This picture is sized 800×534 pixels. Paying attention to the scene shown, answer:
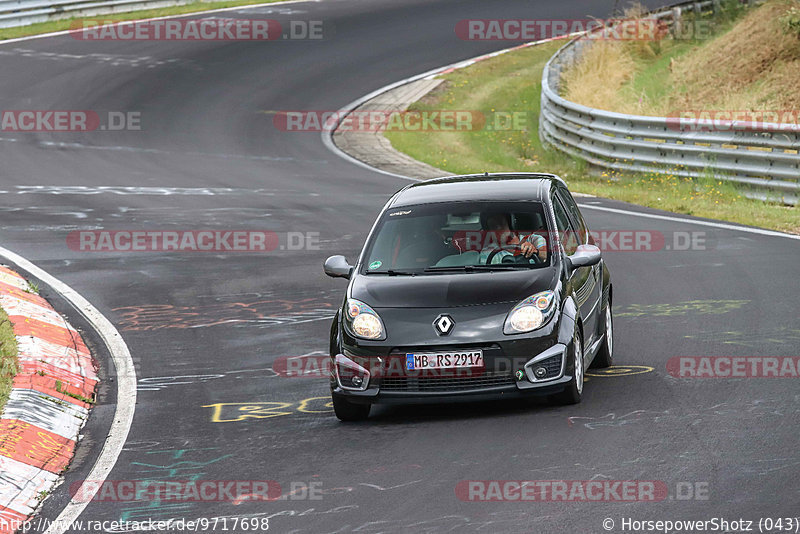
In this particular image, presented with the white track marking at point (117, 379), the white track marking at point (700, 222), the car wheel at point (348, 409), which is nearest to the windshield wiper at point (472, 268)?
the car wheel at point (348, 409)

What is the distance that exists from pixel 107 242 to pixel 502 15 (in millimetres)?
26223

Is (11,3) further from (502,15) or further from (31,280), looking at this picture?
(31,280)

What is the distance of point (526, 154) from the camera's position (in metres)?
26.3

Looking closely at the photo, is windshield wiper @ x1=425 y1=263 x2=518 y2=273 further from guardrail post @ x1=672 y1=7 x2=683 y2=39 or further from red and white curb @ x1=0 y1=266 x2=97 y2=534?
guardrail post @ x1=672 y1=7 x2=683 y2=39

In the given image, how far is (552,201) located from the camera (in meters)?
9.52

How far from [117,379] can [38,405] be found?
43.0 inches

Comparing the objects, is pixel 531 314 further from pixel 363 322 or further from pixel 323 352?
pixel 323 352

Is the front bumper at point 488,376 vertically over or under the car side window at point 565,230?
under

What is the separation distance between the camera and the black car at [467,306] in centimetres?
816

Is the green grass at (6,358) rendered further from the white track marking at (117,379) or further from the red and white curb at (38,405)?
the white track marking at (117,379)

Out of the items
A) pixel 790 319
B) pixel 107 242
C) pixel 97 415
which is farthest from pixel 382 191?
pixel 97 415

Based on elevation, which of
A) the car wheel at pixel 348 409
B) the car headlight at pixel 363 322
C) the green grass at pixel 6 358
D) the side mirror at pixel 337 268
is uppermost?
the side mirror at pixel 337 268

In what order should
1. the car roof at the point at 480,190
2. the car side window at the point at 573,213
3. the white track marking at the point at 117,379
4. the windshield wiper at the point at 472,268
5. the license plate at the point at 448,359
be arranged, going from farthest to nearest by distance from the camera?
the car side window at the point at 573,213 → the car roof at the point at 480,190 → the windshield wiper at the point at 472,268 → the license plate at the point at 448,359 → the white track marking at the point at 117,379

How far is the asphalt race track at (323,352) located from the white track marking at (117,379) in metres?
0.10
